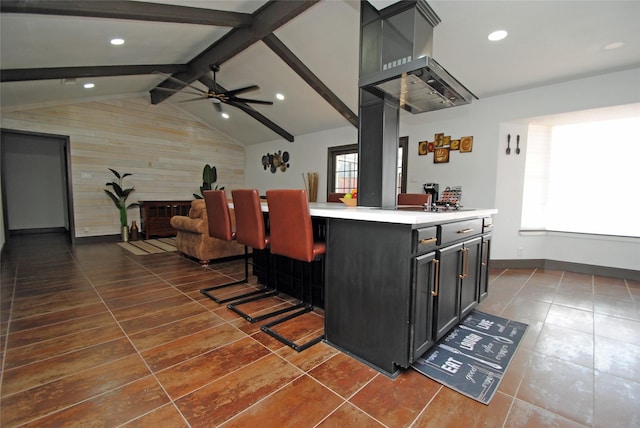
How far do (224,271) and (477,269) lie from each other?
3080 mm

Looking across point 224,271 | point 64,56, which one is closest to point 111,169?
point 64,56

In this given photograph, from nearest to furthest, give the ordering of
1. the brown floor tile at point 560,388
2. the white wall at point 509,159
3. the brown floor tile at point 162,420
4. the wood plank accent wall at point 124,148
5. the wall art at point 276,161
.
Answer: the brown floor tile at point 162,420 → the brown floor tile at point 560,388 → the white wall at point 509,159 → the wood plank accent wall at point 124,148 → the wall art at point 276,161

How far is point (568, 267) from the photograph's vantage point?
418 cm

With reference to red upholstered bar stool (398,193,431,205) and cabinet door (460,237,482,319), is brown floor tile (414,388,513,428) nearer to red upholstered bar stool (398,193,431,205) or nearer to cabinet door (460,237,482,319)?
cabinet door (460,237,482,319)

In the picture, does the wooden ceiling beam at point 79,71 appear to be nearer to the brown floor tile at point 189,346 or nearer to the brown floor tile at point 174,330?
the brown floor tile at point 174,330

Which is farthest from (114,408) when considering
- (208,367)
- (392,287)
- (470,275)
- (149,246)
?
(149,246)

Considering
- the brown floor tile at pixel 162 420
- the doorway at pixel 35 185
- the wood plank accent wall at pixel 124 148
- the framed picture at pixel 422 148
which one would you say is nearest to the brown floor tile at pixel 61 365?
the brown floor tile at pixel 162 420

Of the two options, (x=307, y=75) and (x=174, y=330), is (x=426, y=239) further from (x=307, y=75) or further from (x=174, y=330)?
(x=307, y=75)

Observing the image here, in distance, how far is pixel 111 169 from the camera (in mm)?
6262

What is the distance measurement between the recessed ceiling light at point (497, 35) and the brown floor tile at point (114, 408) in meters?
4.19

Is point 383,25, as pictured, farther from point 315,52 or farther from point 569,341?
point 569,341

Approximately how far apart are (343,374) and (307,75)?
4.38m

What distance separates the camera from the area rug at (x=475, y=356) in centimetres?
163

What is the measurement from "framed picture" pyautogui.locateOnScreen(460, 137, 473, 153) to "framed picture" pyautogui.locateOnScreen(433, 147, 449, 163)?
230 mm
